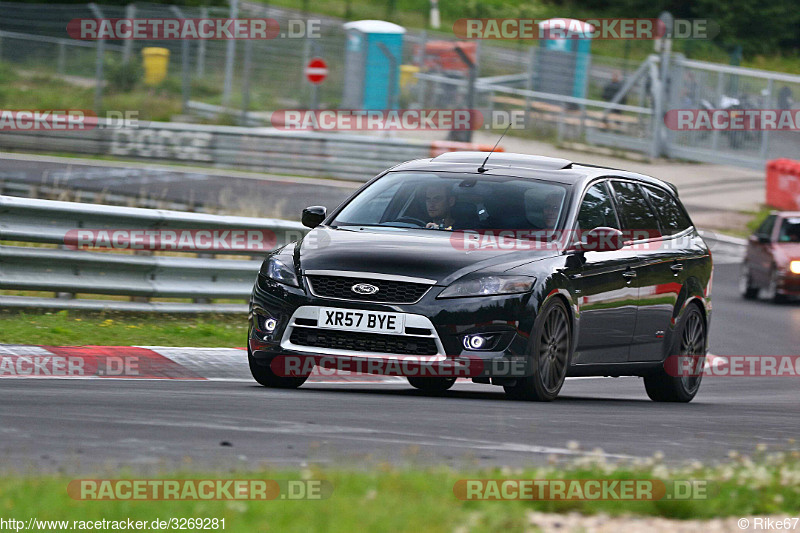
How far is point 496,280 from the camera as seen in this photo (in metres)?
8.91

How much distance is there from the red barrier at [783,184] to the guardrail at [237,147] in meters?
7.15

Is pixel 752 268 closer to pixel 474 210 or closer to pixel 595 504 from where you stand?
pixel 474 210

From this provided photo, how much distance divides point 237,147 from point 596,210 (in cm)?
2094

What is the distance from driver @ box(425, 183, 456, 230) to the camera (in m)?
9.87

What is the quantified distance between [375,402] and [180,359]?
2557 millimetres

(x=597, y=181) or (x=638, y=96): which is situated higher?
(x=597, y=181)

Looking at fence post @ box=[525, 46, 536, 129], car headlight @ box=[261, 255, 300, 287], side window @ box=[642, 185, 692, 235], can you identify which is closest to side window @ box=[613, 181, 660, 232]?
side window @ box=[642, 185, 692, 235]

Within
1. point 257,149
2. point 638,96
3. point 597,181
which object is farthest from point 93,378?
point 638,96

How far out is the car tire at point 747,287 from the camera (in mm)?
22391

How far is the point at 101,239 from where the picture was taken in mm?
12523

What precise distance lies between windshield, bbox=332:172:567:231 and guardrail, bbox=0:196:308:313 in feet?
9.53

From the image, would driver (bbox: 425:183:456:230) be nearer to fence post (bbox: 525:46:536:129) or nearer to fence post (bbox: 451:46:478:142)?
fence post (bbox: 451:46:478:142)

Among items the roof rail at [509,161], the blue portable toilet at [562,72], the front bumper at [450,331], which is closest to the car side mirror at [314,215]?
the roof rail at [509,161]

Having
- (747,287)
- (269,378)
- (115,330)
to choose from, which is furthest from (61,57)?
(269,378)
